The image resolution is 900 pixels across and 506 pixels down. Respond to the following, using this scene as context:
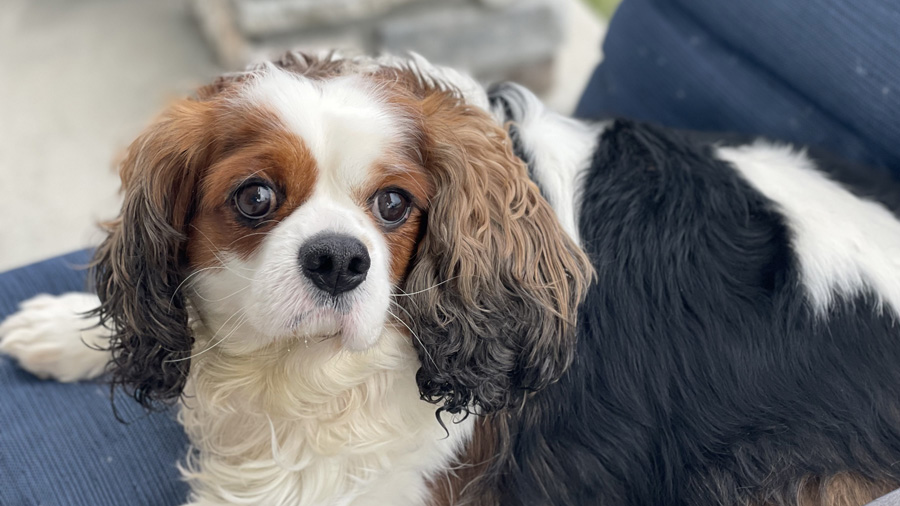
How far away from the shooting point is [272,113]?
1499mm

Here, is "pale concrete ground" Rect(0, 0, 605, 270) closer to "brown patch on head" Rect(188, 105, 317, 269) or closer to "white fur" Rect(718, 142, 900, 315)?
"brown patch on head" Rect(188, 105, 317, 269)

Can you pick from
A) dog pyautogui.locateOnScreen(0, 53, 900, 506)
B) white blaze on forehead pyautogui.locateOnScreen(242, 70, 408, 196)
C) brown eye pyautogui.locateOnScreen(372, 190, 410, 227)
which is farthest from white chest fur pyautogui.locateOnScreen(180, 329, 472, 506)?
white blaze on forehead pyautogui.locateOnScreen(242, 70, 408, 196)

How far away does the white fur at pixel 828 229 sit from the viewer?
1.69 metres

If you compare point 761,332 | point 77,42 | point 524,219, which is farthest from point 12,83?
point 761,332

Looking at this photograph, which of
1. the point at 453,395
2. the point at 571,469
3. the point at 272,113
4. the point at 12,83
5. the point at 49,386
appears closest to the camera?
the point at 272,113

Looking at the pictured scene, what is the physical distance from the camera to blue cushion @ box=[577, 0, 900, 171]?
2.13 metres

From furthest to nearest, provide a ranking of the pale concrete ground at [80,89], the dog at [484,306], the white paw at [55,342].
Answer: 1. the pale concrete ground at [80,89]
2. the white paw at [55,342]
3. the dog at [484,306]

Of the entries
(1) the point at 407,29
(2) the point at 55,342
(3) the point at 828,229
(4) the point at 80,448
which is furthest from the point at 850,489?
(1) the point at 407,29

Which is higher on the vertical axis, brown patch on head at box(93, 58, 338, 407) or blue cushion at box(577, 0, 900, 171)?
blue cushion at box(577, 0, 900, 171)

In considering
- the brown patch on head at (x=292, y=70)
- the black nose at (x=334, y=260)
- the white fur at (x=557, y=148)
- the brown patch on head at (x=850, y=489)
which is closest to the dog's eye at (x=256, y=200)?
the black nose at (x=334, y=260)

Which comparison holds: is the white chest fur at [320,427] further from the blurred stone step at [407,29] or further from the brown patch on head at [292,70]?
the blurred stone step at [407,29]

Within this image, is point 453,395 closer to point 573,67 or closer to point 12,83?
point 573,67

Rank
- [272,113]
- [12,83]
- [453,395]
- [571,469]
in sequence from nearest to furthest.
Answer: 1. [272,113]
2. [453,395]
3. [571,469]
4. [12,83]

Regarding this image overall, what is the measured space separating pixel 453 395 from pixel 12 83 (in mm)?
3977
